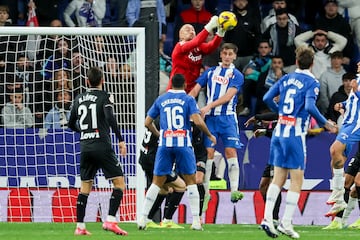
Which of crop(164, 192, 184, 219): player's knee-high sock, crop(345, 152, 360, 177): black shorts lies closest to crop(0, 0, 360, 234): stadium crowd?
crop(164, 192, 184, 219): player's knee-high sock

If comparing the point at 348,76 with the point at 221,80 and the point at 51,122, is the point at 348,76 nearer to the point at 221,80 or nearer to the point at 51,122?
the point at 221,80

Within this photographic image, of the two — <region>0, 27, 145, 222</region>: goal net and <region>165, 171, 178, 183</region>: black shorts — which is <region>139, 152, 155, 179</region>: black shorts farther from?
<region>0, 27, 145, 222</region>: goal net

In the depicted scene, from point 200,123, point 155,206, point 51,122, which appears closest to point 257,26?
point 51,122

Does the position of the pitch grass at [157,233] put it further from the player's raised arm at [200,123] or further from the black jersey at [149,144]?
the player's raised arm at [200,123]

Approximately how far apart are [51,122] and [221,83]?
303 centimetres

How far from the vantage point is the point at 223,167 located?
61.1ft

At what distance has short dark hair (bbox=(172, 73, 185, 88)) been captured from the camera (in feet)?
47.3

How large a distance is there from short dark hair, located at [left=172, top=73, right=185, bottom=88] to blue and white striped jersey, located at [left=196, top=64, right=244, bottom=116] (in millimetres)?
1664

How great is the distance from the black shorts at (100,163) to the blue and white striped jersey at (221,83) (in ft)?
8.46

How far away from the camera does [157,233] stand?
1416 cm

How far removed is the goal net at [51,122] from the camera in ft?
57.7

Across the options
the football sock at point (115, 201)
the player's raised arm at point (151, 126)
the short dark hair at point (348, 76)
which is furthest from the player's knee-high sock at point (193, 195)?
the short dark hair at point (348, 76)

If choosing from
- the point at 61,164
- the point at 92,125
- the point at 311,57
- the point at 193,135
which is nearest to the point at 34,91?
the point at 61,164

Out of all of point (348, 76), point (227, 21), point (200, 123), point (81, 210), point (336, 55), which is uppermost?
point (227, 21)
